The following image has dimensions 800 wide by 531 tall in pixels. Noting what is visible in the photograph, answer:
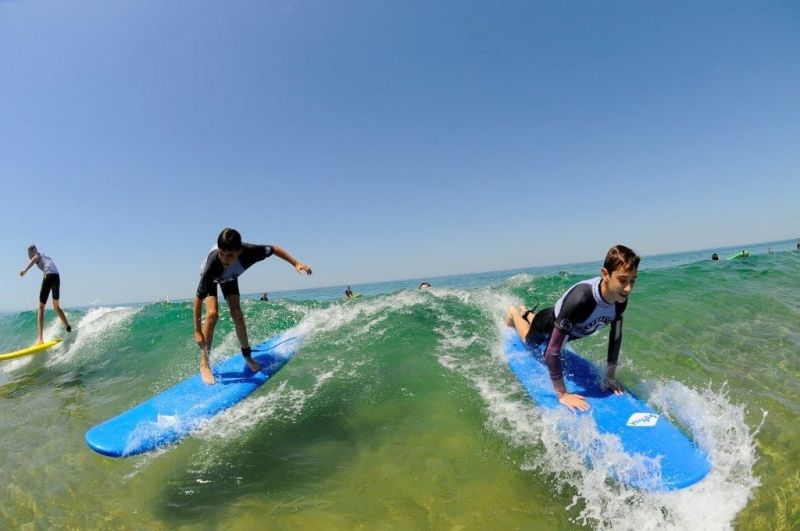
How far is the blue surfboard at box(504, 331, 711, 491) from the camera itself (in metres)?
3.03

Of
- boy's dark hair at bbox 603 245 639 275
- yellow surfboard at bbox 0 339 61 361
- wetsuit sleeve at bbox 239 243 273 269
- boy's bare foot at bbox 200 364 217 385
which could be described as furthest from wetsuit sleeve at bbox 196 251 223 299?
yellow surfboard at bbox 0 339 61 361

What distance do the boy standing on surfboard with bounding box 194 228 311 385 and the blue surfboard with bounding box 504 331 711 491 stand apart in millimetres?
3589

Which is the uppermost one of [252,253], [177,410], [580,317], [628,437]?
[252,253]

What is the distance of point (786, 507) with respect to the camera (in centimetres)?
284

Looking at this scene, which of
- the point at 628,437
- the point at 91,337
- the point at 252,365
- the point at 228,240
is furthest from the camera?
the point at 91,337

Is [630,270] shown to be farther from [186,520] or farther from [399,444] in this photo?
[186,520]

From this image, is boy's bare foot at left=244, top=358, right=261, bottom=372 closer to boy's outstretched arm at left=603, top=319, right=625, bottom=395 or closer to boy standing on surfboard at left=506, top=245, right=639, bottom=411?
boy standing on surfboard at left=506, top=245, right=639, bottom=411

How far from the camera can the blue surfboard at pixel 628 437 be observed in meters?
3.03

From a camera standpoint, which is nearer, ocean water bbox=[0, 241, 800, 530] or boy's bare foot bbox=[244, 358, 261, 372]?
ocean water bbox=[0, 241, 800, 530]

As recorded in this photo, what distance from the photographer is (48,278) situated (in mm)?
9992

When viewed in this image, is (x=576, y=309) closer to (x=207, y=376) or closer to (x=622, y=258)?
(x=622, y=258)

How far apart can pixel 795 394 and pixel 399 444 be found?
470 cm

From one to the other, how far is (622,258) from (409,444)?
281 cm

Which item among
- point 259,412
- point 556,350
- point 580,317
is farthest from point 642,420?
point 259,412
